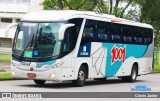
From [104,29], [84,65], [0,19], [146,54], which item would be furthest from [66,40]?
[0,19]

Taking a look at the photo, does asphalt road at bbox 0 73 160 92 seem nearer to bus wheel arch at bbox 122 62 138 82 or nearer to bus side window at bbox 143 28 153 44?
bus wheel arch at bbox 122 62 138 82

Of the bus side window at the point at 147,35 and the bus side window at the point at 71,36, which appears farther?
the bus side window at the point at 147,35

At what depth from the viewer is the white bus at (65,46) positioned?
22000 millimetres

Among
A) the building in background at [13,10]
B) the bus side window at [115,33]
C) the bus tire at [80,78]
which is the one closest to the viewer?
the bus tire at [80,78]

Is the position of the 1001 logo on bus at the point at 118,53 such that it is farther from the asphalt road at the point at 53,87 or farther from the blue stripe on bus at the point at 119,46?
the asphalt road at the point at 53,87

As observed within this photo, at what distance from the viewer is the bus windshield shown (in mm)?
22062

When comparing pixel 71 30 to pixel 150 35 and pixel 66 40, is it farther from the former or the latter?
pixel 150 35

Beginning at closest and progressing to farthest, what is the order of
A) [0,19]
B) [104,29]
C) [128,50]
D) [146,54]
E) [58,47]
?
[58,47]
[104,29]
[128,50]
[146,54]
[0,19]

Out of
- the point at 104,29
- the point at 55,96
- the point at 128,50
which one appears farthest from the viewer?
the point at 128,50

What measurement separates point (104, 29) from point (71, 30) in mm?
3699

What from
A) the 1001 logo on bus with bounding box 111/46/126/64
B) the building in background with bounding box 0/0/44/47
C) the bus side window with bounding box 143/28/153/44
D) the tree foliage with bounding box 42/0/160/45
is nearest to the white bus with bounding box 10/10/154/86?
the 1001 logo on bus with bounding box 111/46/126/64

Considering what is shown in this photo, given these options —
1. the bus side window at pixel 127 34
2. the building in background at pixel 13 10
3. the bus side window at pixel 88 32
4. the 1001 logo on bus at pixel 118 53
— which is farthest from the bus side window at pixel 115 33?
the building in background at pixel 13 10

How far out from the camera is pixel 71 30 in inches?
899

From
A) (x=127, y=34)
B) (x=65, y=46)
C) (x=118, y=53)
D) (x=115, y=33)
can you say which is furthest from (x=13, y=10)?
(x=65, y=46)
